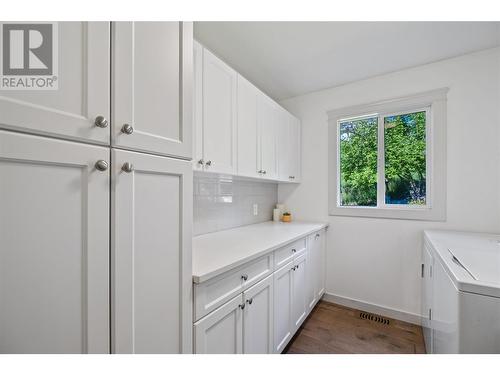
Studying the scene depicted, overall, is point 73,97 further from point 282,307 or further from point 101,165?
point 282,307

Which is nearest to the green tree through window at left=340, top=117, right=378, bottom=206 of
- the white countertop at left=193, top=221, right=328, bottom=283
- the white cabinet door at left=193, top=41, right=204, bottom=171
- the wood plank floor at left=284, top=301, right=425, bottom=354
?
the white countertop at left=193, top=221, right=328, bottom=283

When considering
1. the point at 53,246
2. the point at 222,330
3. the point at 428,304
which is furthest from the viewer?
the point at 428,304

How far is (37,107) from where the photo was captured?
1.88 ft

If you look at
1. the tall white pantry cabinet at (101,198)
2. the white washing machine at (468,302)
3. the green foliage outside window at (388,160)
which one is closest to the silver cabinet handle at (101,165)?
the tall white pantry cabinet at (101,198)

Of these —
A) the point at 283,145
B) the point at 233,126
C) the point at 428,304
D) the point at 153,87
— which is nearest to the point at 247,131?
the point at 233,126

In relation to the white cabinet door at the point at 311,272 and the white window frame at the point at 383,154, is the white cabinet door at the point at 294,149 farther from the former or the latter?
the white cabinet door at the point at 311,272

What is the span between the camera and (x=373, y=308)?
238 centimetres

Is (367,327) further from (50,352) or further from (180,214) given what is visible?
(50,352)

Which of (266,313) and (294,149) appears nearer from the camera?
(266,313)

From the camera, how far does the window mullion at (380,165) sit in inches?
96.6

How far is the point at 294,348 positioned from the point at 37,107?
2.16 m

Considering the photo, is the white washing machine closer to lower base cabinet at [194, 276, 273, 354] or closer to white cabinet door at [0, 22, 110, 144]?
lower base cabinet at [194, 276, 273, 354]

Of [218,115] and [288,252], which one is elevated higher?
[218,115]

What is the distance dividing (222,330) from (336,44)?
7.17 feet
